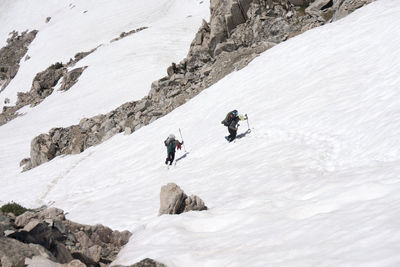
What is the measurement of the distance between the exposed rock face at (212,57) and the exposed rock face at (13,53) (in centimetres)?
4703

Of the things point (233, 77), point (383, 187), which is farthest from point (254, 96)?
point (383, 187)

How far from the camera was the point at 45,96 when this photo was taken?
53.9 metres

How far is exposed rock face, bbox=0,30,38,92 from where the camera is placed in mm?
72300

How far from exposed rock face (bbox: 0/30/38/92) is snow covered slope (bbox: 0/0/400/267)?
51711 millimetres

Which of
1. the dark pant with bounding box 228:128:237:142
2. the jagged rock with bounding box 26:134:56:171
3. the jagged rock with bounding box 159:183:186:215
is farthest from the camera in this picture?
the jagged rock with bounding box 26:134:56:171

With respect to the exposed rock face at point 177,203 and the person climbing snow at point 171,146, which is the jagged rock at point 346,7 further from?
the exposed rock face at point 177,203

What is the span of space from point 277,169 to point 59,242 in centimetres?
709

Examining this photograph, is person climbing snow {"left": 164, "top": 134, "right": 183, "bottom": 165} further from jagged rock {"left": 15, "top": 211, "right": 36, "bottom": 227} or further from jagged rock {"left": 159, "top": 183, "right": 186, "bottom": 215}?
jagged rock {"left": 15, "top": 211, "right": 36, "bottom": 227}

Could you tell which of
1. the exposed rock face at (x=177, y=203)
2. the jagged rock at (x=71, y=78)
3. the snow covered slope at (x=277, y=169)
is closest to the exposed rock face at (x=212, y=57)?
the snow covered slope at (x=277, y=169)

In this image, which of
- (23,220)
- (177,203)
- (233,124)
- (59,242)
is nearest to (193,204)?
(177,203)

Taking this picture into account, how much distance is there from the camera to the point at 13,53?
261ft

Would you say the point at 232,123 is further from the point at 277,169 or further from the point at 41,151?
the point at 41,151

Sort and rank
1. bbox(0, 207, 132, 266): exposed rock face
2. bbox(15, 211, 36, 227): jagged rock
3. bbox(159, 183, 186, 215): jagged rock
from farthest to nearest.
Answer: bbox(159, 183, 186, 215): jagged rock, bbox(15, 211, 36, 227): jagged rock, bbox(0, 207, 132, 266): exposed rock face

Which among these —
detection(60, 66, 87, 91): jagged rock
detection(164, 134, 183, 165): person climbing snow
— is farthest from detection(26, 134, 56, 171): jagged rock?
detection(60, 66, 87, 91): jagged rock
